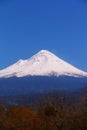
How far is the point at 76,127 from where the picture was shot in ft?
55.5

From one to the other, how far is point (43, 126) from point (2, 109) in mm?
4797

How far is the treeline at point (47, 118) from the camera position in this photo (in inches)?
668

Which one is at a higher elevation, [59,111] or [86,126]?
[59,111]

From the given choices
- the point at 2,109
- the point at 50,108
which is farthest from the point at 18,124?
the point at 2,109

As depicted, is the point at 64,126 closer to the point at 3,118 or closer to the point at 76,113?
the point at 76,113

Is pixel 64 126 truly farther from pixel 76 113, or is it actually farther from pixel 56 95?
pixel 56 95

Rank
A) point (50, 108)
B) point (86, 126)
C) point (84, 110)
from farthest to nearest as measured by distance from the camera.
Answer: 1. point (50, 108)
2. point (84, 110)
3. point (86, 126)

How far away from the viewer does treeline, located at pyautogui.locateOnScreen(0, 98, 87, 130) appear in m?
17.0

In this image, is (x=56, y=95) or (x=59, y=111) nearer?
(x=59, y=111)

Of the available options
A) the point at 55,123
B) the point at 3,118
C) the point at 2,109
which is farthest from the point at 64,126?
the point at 2,109

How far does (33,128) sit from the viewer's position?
17156 millimetres

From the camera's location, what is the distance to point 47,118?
1859 centimetres

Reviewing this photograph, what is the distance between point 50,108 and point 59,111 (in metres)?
0.46

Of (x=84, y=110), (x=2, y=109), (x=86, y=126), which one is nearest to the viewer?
(x=86, y=126)
